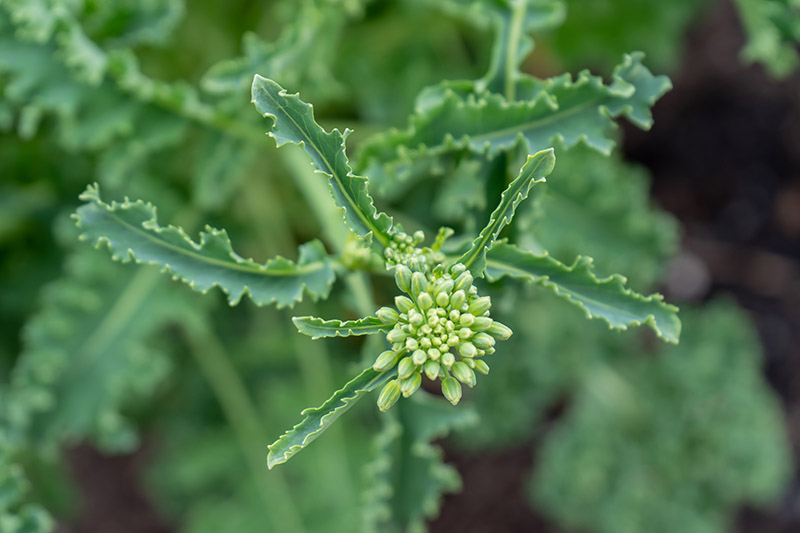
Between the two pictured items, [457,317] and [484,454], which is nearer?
[457,317]

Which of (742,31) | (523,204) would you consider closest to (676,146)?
(742,31)

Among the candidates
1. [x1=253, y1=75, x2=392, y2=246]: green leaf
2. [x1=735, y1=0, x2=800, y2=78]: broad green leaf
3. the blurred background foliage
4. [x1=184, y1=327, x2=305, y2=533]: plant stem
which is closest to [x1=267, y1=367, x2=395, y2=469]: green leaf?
[x1=253, y1=75, x2=392, y2=246]: green leaf

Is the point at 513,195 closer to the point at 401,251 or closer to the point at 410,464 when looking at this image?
the point at 401,251

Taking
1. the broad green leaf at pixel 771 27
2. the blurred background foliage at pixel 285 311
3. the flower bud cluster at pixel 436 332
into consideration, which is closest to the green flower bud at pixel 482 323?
the flower bud cluster at pixel 436 332

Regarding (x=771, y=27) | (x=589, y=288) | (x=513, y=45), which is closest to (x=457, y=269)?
(x=589, y=288)

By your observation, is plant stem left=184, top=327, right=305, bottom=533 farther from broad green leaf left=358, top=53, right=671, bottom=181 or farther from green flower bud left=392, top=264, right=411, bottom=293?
green flower bud left=392, top=264, right=411, bottom=293

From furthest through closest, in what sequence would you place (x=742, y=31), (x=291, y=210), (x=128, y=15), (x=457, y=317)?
1. (x=742, y=31)
2. (x=291, y=210)
3. (x=128, y=15)
4. (x=457, y=317)

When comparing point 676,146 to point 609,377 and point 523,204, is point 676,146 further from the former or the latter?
point 523,204
